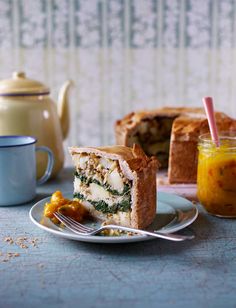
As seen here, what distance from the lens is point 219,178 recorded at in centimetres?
150

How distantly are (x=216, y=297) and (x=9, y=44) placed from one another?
3277 mm

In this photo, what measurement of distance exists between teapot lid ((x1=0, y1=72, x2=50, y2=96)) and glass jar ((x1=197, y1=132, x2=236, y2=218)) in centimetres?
68

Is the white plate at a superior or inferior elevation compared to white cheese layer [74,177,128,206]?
inferior

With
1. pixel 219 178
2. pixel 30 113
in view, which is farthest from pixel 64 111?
pixel 219 178

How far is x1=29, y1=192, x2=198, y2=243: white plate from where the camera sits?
121 cm

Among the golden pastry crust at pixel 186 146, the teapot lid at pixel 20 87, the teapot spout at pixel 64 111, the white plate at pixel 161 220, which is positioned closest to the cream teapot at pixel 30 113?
the teapot lid at pixel 20 87

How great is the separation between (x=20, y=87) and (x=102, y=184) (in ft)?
1.97

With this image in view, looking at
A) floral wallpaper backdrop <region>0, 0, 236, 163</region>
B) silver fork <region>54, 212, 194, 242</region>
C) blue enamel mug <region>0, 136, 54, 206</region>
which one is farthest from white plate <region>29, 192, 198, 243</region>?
floral wallpaper backdrop <region>0, 0, 236, 163</region>

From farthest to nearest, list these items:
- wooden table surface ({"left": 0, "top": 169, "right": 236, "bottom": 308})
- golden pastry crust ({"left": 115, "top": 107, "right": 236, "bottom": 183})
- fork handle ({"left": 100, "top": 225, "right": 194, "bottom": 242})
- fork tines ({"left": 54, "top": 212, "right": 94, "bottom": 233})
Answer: golden pastry crust ({"left": 115, "top": 107, "right": 236, "bottom": 183}) → fork tines ({"left": 54, "top": 212, "right": 94, "bottom": 233}) → fork handle ({"left": 100, "top": 225, "right": 194, "bottom": 242}) → wooden table surface ({"left": 0, "top": 169, "right": 236, "bottom": 308})

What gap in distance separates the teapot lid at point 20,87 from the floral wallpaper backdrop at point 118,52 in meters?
2.04

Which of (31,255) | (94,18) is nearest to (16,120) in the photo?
(31,255)

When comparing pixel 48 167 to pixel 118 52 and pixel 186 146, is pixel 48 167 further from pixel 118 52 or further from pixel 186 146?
pixel 118 52

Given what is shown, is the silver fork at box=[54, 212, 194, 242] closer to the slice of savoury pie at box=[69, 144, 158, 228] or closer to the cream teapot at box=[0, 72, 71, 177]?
the slice of savoury pie at box=[69, 144, 158, 228]

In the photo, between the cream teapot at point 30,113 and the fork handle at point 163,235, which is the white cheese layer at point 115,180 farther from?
the cream teapot at point 30,113
